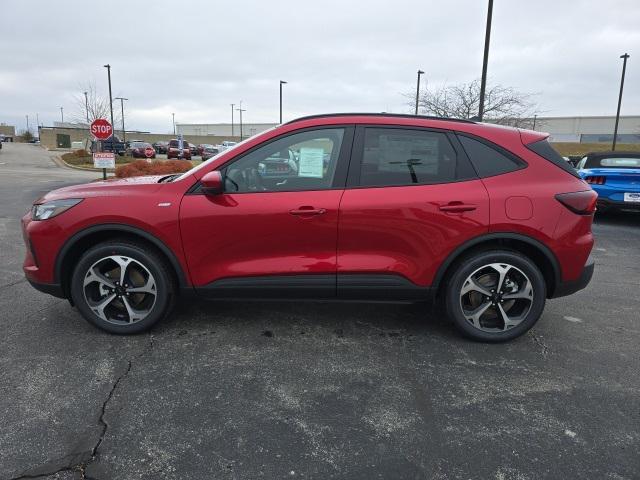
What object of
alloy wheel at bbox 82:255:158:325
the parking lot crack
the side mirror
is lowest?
the parking lot crack

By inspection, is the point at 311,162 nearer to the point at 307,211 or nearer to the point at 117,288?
the point at 307,211

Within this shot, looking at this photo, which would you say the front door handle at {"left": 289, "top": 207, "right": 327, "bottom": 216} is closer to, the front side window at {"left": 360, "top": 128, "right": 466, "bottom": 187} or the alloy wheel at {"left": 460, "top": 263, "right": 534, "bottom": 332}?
the front side window at {"left": 360, "top": 128, "right": 466, "bottom": 187}

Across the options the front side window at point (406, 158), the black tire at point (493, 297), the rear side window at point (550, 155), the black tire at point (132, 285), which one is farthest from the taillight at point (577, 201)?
the black tire at point (132, 285)

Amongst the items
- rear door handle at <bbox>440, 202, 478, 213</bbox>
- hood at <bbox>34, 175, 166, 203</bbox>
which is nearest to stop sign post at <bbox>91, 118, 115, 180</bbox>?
hood at <bbox>34, 175, 166, 203</bbox>

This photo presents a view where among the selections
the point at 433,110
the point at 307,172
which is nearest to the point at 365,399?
the point at 307,172

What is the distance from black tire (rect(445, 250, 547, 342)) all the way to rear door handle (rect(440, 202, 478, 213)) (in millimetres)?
376

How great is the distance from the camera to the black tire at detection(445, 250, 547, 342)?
11.4ft

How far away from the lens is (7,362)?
322 centimetres

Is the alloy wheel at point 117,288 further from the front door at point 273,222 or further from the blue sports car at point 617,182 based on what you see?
the blue sports car at point 617,182

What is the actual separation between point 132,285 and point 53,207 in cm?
84

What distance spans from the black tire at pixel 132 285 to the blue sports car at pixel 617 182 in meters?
7.87

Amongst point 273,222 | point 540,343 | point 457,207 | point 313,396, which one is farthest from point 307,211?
point 540,343

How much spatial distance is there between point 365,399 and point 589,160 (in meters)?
9.09

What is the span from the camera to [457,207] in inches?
133
